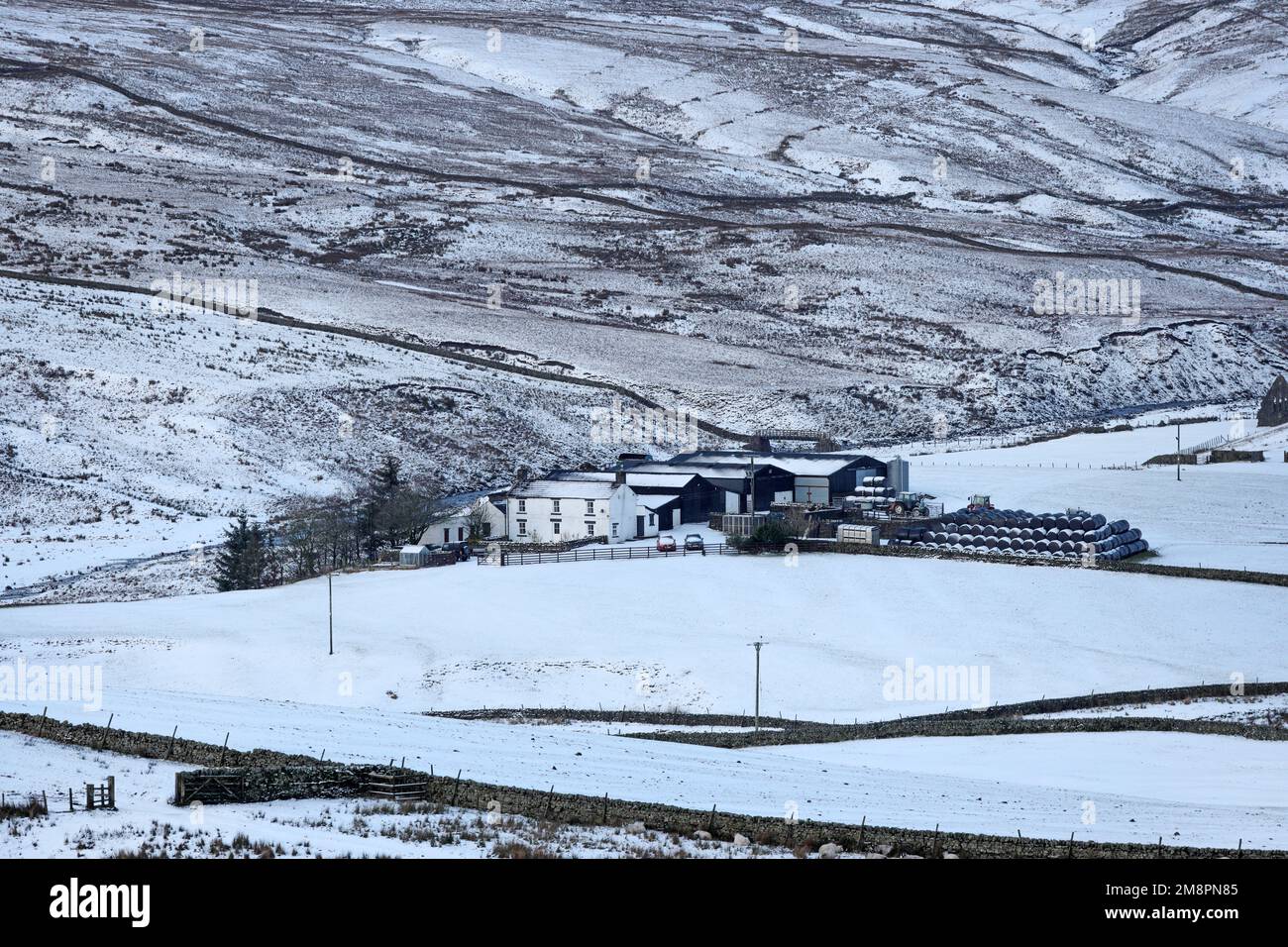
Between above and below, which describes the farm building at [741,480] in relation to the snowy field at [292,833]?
above

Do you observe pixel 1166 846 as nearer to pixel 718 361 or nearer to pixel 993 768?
pixel 993 768

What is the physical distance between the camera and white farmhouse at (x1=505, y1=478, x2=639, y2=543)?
64562 millimetres

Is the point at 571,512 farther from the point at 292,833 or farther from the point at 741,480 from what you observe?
the point at 292,833

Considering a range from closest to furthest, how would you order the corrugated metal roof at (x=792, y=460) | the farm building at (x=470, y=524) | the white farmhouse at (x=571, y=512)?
the white farmhouse at (x=571, y=512) < the farm building at (x=470, y=524) < the corrugated metal roof at (x=792, y=460)

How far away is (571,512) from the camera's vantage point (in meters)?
64.9

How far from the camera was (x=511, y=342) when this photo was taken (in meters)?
108

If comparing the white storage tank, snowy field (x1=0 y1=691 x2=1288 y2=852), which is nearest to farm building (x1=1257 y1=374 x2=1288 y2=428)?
the white storage tank

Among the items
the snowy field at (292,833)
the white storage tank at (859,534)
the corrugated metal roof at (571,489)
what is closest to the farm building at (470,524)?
the corrugated metal roof at (571,489)

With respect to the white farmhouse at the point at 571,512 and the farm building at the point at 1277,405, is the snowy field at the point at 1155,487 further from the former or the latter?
the white farmhouse at the point at 571,512

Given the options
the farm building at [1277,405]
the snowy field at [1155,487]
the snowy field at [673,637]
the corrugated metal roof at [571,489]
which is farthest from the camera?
the farm building at [1277,405]

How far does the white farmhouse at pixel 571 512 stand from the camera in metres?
64.6

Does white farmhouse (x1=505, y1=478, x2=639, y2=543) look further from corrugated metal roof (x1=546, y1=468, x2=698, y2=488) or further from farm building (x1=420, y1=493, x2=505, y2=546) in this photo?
corrugated metal roof (x1=546, y1=468, x2=698, y2=488)

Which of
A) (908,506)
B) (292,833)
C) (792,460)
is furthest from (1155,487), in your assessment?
(292,833)

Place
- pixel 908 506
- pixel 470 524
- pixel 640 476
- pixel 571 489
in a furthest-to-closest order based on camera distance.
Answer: pixel 640 476 → pixel 908 506 → pixel 470 524 → pixel 571 489
